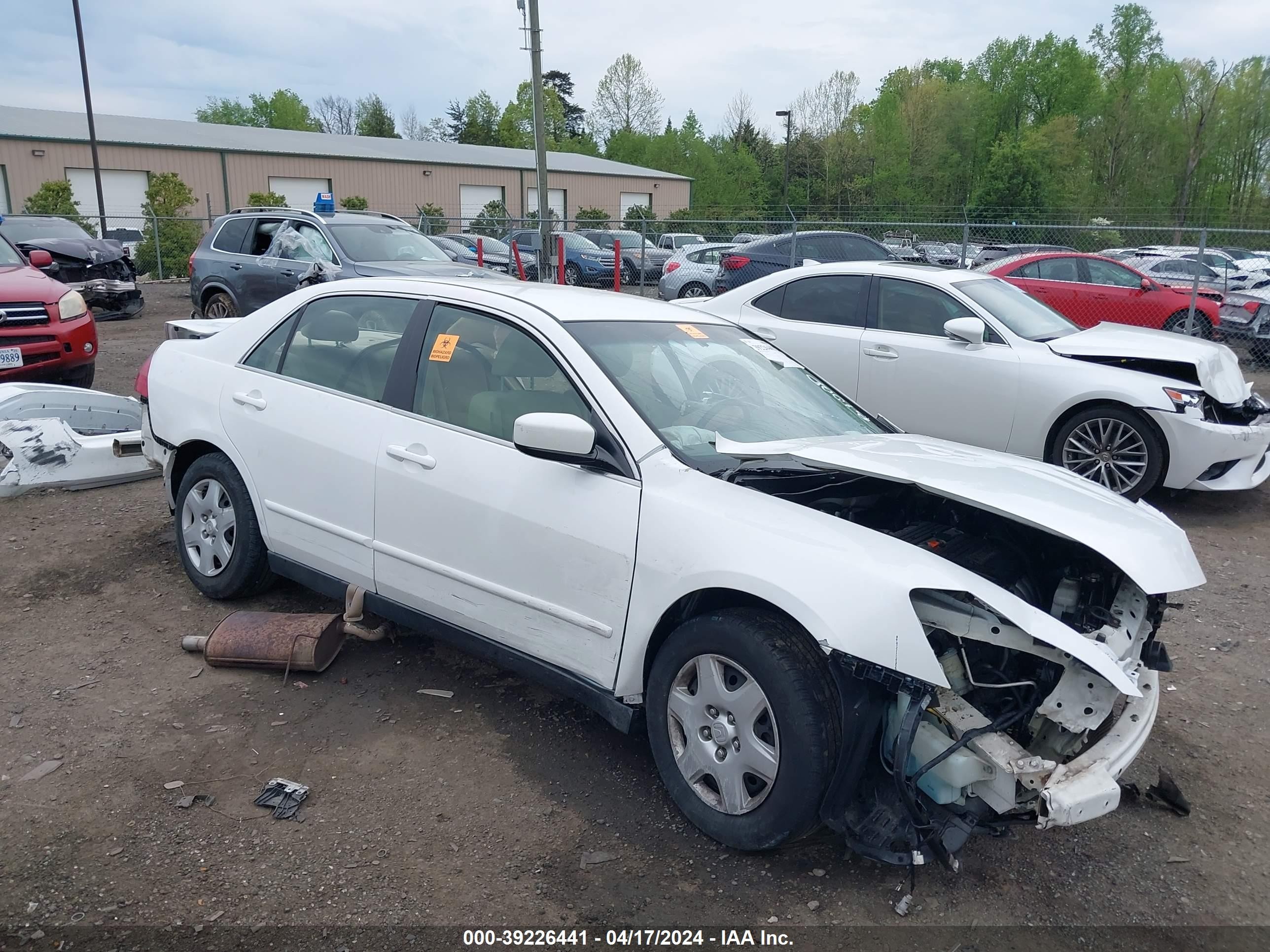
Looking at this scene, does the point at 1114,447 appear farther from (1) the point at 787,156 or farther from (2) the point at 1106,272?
(1) the point at 787,156

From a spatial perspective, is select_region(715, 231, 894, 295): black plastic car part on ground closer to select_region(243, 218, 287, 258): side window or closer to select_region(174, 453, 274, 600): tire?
select_region(243, 218, 287, 258): side window

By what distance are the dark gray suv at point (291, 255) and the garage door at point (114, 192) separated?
2658cm

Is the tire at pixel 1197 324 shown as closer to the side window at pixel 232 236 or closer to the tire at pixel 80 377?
the side window at pixel 232 236

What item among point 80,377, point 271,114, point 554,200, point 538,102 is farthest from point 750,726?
point 271,114

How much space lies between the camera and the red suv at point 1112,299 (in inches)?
550

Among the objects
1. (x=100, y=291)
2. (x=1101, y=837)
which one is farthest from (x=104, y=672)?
(x=100, y=291)

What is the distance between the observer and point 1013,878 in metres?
2.99

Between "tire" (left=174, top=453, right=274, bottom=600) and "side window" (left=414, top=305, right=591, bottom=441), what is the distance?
1.23 m

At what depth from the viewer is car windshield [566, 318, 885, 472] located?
3.53 metres

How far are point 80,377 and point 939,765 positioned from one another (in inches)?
369

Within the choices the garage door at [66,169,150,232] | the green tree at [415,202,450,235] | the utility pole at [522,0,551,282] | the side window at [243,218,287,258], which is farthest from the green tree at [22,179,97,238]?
the side window at [243,218,287,258]

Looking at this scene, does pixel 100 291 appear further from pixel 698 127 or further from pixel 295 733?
pixel 698 127

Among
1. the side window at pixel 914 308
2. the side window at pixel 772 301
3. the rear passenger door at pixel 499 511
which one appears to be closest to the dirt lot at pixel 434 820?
the rear passenger door at pixel 499 511

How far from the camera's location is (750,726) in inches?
114
